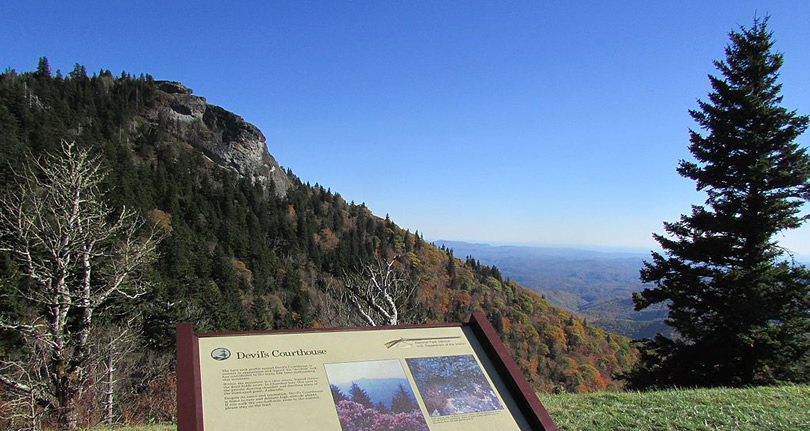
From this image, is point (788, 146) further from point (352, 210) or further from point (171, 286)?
point (352, 210)

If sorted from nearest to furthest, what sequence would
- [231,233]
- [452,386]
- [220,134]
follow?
[452,386] → [231,233] → [220,134]

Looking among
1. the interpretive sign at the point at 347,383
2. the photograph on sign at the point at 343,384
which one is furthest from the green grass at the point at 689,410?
the photograph on sign at the point at 343,384

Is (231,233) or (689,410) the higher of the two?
(231,233)

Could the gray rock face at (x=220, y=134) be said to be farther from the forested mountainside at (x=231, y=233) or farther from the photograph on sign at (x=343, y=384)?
the photograph on sign at (x=343, y=384)

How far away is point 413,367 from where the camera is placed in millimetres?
4250

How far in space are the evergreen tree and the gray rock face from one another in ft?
326

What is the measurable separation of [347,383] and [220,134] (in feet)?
373

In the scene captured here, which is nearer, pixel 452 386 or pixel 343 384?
pixel 343 384

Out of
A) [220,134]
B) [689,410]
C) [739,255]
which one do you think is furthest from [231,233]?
[689,410]

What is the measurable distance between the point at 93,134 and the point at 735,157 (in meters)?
82.7

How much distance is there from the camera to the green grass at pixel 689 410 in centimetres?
615

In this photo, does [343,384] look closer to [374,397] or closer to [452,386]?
[374,397]

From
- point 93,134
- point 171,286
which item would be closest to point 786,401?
point 171,286

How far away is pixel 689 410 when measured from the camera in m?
6.72
